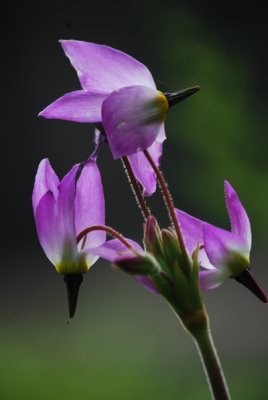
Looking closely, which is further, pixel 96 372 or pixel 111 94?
pixel 96 372

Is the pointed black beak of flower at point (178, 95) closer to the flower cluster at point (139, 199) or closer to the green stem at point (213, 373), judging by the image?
the flower cluster at point (139, 199)

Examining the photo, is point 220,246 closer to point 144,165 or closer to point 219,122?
point 144,165

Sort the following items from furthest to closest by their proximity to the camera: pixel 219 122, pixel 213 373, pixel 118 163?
1. pixel 118 163
2. pixel 219 122
3. pixel 213 373

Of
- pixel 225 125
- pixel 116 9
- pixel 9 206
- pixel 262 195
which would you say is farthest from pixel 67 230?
pixel 116 9

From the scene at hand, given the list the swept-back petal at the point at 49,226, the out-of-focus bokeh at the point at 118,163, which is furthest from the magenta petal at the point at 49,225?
the out-of-focus bokeh at the point at 118,163

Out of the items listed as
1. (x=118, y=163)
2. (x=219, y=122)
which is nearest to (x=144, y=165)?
(x=219, y=122)

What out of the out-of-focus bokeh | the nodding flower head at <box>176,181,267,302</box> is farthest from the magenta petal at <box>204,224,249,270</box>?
the out-of-focus bokeh
